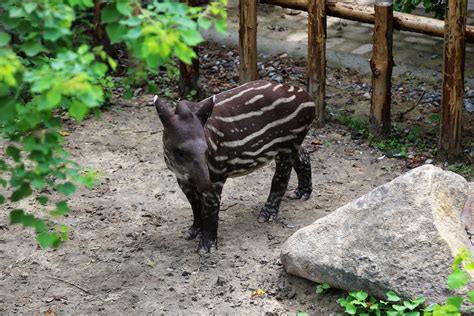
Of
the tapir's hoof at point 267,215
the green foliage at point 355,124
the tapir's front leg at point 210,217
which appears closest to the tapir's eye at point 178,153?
the tapir's front leg at point 210,217

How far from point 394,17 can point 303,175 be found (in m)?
1.93

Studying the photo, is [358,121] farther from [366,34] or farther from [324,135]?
[366,34]

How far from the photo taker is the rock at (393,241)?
5.21m

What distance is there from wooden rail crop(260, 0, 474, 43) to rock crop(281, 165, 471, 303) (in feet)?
7.46

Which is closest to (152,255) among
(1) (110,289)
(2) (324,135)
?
(1) (110,289)

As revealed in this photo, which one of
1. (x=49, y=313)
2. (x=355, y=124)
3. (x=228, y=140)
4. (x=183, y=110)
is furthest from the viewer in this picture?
(x=355, y=124)

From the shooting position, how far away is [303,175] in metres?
7.13

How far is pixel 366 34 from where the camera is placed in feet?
34.8

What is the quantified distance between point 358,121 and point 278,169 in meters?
1.88

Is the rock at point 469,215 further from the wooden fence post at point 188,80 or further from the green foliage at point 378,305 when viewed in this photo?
the wooden fence post at point 188,80

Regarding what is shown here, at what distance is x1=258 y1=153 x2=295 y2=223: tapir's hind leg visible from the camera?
683 centimetres

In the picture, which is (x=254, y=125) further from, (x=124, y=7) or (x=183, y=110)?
(x=124, y=7)

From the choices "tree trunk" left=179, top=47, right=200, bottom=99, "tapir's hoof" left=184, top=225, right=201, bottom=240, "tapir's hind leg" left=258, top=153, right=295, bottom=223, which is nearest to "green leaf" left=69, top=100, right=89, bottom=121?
"tapir's hoof" left=184, top=225, right=201, bottom=240

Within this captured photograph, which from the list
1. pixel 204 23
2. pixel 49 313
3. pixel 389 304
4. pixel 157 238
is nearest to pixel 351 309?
pixel 389 304
